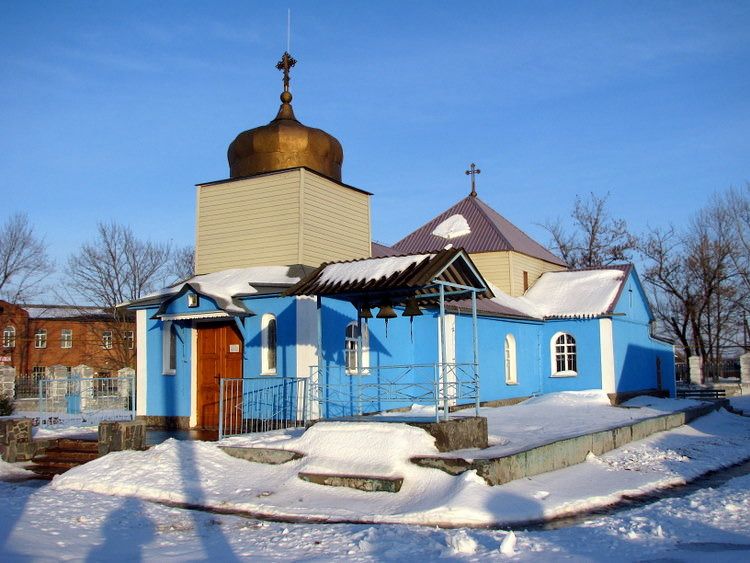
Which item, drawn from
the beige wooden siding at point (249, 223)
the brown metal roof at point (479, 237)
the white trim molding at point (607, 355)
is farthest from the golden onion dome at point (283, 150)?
the white trim molding at point (607, 355)

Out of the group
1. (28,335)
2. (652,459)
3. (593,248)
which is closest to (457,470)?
(652,459)

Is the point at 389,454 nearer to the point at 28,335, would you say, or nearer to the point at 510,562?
the point at 510,562

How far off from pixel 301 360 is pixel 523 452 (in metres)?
5.69

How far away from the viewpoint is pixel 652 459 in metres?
12.5

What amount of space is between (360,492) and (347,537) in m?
2.21

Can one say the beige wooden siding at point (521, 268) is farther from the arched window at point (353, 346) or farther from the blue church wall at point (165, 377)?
the blue church wall at point (165, 377)

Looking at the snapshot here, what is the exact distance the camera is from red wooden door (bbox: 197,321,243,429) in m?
15.6

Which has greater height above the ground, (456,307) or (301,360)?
(456,307)

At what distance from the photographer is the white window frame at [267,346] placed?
1506 centimetres

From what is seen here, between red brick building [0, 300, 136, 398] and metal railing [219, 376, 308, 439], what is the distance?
30488 millimetres

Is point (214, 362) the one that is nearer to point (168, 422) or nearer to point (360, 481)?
point (168, 422)

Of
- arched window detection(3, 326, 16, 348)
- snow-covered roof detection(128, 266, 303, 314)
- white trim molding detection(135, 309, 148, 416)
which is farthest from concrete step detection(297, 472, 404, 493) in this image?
arched window detection(3, 326, 16, 348)

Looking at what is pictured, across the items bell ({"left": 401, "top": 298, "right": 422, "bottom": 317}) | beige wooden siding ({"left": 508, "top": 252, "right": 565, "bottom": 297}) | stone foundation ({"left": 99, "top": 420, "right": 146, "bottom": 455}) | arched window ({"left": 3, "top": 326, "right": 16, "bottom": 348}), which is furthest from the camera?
arched window ({"left": 3, "top": 326, "right": 16, "bottom": 348})

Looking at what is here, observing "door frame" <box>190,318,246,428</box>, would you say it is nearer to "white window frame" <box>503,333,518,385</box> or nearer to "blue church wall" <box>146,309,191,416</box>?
"blue church wall" <box>146,309,191,416</box>
